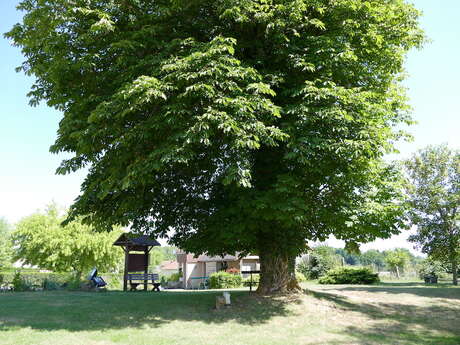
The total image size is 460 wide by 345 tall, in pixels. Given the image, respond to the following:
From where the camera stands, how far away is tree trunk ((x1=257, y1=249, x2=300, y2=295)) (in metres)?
12.5

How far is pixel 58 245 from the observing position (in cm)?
3559

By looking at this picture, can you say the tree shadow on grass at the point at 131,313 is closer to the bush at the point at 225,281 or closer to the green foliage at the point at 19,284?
the green foliage at the point at 19,284

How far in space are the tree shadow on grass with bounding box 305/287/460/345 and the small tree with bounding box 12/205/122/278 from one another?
2910 centimetres

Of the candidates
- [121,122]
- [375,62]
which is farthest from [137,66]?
[375,62]

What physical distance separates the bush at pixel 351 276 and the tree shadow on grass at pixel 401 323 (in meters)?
13.6

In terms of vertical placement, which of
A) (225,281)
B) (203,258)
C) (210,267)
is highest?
(203,258)

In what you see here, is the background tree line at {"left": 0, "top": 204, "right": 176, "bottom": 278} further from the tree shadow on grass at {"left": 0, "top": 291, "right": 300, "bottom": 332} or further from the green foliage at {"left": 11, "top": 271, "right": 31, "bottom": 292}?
the tree shadow on grass at {"left": 0, "top": 291, "right": 300, "bottom": 332}

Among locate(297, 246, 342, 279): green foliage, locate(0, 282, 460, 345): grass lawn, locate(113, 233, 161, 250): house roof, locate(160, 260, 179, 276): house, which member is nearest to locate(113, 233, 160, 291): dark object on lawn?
locate(113, 233, 161, 250): house roof

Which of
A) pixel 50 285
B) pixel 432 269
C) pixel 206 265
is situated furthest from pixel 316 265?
pixel 50 285

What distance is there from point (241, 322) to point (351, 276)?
1928 centimetres

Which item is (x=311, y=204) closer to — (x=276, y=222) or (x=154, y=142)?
(x=276, y=222)

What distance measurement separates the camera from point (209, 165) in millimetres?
12031

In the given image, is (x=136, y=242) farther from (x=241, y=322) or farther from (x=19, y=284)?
(x=241, y=322)

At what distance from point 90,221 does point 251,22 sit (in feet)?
27.6
